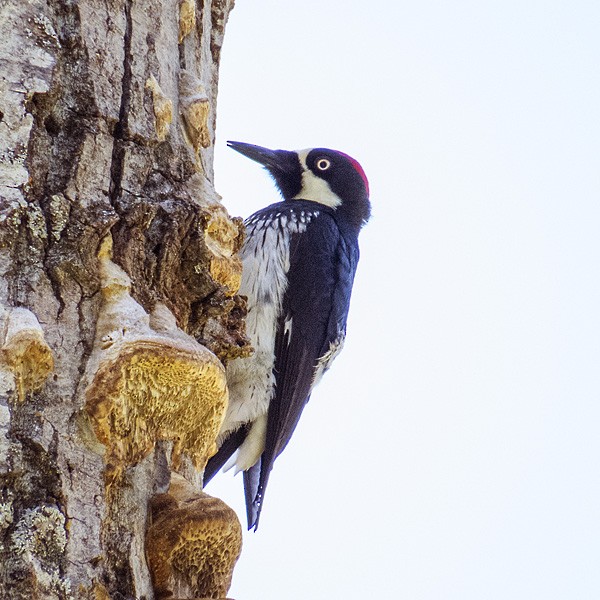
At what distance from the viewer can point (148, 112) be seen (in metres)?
1.99

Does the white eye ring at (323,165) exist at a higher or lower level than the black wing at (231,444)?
higher

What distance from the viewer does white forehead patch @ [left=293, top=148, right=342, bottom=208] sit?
171 inches

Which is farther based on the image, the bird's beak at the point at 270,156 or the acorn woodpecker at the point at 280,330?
the bird's beak at the point at 270,156

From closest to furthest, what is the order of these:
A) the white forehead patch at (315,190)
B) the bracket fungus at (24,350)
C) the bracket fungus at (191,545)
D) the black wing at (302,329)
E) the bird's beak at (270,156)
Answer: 1. the bracket fungus at (24,350)
2. the bracket fungus at (191,545)
3. the black wing at (302,329)
4. the bird's beak at (270,156)
5. the white forehead patch at (315,190)

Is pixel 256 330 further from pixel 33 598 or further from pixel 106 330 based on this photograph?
pixel 33 598

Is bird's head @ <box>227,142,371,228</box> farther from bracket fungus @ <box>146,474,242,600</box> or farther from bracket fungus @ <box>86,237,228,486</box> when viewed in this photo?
bracket fungus @ <box>146,474,242,600</box>

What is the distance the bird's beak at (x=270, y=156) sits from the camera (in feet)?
13.6

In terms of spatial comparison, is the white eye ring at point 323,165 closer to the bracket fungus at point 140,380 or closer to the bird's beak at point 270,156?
the bird's beak at point 270,156

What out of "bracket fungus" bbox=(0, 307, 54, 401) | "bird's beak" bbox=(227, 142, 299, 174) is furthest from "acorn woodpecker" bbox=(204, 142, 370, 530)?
"bracket fungus" bbox=(0, 307, 54, 401)

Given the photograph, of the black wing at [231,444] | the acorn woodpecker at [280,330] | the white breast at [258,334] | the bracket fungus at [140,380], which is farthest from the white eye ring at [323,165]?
the bracket fungus at [140,380]

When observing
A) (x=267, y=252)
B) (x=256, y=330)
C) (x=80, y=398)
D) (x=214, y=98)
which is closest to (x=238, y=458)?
(x=256, y=330)

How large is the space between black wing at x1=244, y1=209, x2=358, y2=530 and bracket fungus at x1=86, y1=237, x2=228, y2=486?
169cm

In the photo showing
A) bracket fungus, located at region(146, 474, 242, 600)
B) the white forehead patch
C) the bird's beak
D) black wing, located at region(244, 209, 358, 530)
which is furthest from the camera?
the white forehead patch

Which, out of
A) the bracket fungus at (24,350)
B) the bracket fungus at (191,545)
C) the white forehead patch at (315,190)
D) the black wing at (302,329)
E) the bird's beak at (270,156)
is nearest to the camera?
the bracket fungus at (24,350)
